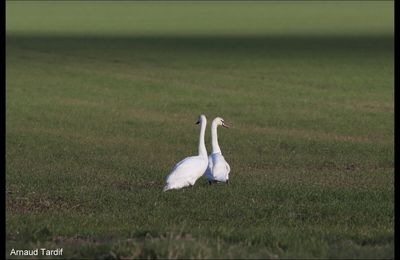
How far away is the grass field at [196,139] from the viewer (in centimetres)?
973

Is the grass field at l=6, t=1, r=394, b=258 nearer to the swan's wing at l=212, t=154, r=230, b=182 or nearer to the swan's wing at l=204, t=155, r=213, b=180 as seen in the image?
the swan's wing at l=212, t=154, r=230, b=182

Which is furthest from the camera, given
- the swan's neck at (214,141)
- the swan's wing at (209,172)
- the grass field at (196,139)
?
the swan's neck at (214,141)

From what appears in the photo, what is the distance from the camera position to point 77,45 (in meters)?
59.9

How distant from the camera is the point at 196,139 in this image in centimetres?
2506

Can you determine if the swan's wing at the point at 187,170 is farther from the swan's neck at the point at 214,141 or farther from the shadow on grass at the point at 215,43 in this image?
the shadow on grass at the point at 215,43

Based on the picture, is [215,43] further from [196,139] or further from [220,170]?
[220,170]

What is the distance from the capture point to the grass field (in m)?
9.73

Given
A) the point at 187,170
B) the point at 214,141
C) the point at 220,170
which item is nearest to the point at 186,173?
the point at 187,170

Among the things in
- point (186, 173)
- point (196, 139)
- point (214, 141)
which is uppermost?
point (196, 139)

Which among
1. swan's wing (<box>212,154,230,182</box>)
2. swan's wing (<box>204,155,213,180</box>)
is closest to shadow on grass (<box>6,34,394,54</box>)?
swan's wing (<box>204,155,213,180</box>)

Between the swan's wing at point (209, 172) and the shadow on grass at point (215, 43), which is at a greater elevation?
the shadow on grass at point (215, 43)

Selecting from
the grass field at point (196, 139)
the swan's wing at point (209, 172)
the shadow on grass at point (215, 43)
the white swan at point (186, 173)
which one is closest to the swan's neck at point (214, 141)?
the grass field at point (196, 139)

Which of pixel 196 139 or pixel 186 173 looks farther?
pixel 196 139

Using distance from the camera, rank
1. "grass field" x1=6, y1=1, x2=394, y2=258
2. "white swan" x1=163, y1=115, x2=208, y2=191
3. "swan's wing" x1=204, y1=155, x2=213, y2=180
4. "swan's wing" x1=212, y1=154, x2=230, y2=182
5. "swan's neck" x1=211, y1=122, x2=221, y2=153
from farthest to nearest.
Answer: "swan's neck" x1=211, y1=122, x2=221, y2=153 → "swan's wing" x1=204, y1=155, x2=213, y2=180 → "swan's wing" x1=212, y1=154, x2=230, y2=182 → "white swan" x1=163, y1=115, x2=208, y2=191 → "grass field" x1=6, y1=1, x2=394, y2=258
